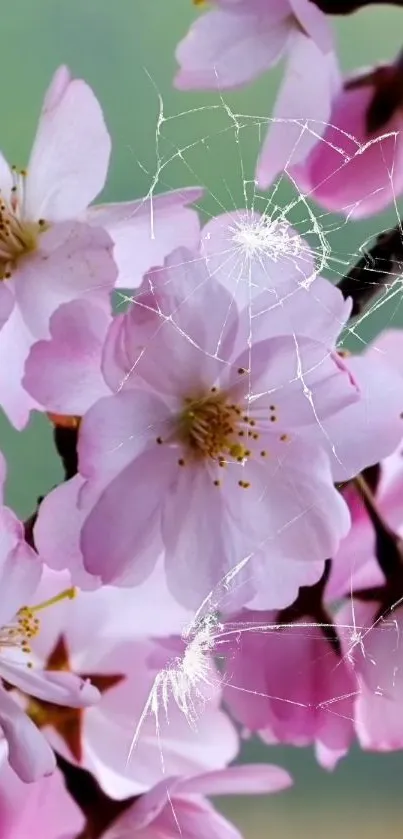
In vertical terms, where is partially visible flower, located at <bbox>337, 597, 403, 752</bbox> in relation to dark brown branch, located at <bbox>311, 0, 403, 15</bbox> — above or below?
below

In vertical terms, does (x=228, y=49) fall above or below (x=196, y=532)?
above

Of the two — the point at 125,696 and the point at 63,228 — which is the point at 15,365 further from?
the point at 125,696

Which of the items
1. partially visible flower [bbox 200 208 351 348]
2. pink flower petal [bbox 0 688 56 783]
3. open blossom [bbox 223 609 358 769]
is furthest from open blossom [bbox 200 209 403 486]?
pink flower petal [bbox 0 688 56 783]

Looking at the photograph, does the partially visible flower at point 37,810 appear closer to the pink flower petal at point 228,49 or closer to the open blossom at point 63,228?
the open blossom at point 63,228

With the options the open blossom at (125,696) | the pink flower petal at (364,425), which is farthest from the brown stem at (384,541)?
the open blossom at (125,696)

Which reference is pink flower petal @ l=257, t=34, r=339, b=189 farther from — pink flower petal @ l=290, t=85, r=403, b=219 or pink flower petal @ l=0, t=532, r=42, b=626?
pink flower petal @ l=0, t=532, r=42, b=626

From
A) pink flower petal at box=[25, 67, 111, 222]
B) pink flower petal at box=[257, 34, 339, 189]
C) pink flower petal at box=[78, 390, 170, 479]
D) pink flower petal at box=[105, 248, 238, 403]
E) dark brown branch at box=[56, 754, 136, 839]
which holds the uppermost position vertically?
pink flower petal at box=[25, 67, 111, 222]

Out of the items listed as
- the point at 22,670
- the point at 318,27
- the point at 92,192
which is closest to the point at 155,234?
the point at 92,192
